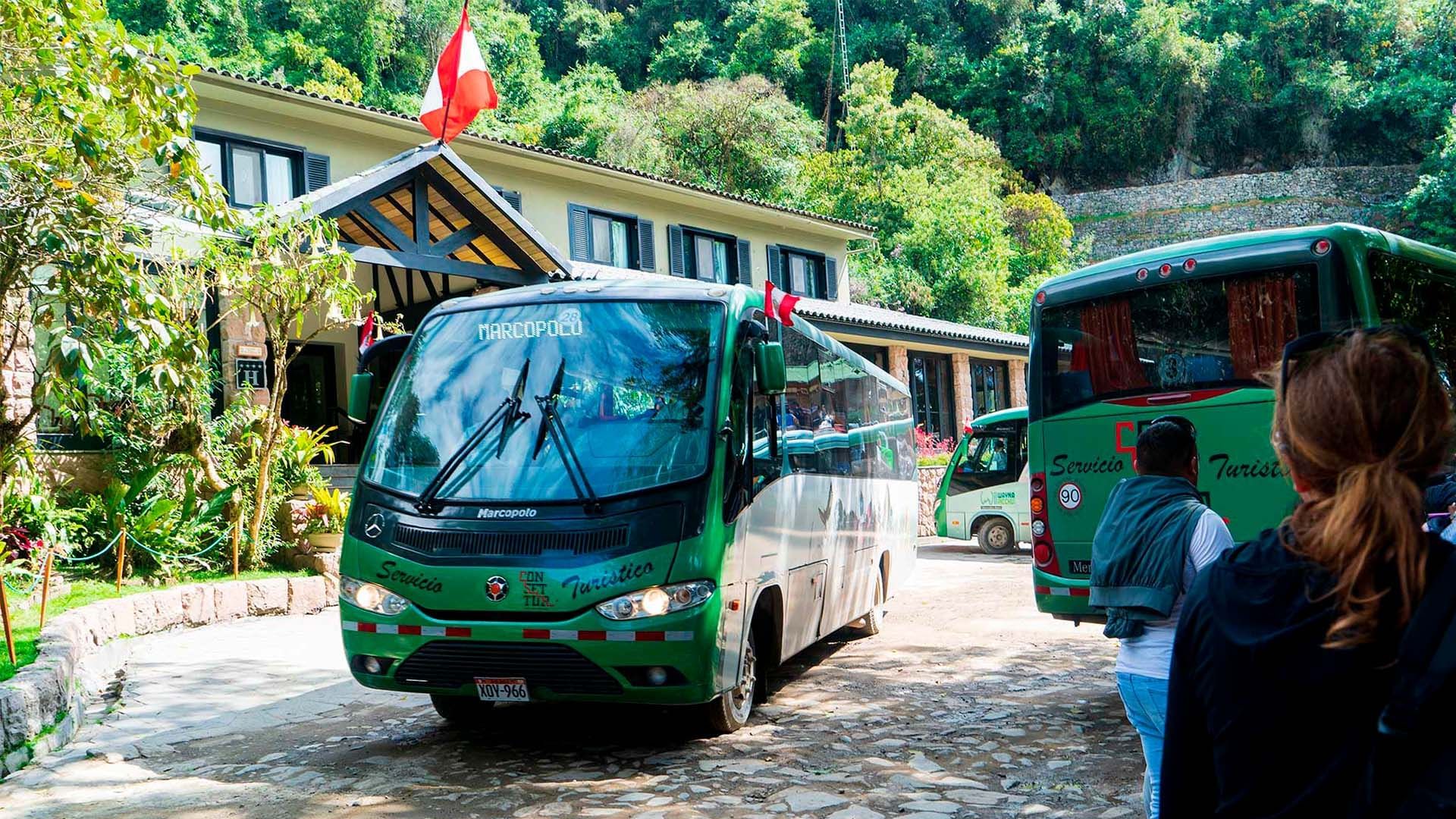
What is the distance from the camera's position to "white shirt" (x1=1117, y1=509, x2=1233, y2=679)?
3703 mm

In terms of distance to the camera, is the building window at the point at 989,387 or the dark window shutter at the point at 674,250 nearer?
the dark window shutter at the point at 674,250

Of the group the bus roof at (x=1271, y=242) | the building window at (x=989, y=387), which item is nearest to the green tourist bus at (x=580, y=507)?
the bus roof at (x=1271, y=242)

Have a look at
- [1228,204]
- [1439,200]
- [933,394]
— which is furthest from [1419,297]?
[1228,204]

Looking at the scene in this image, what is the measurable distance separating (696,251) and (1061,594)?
19.2 metres

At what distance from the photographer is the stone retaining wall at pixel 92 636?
249 inches

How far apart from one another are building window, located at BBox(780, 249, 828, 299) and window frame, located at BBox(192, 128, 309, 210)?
40.8 ft

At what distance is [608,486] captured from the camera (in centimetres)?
624

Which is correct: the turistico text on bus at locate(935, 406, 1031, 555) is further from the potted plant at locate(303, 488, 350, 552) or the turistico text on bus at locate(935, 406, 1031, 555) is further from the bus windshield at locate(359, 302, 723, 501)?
the bus windshield at locate(359, 302, 723, 501)

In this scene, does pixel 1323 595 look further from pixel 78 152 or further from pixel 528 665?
pixel 78 152

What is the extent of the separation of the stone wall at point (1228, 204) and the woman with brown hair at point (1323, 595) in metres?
56.3

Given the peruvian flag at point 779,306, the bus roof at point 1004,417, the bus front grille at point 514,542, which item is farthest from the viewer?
the bus roof at point 1004,417

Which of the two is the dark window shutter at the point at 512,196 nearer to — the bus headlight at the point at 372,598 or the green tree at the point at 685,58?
the bus headlight at the point at 372,598

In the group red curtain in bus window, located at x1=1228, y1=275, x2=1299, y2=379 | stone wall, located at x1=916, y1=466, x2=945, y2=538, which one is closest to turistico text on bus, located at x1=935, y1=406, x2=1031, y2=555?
stone wall, located at x1=916, y1=466, x2=945, y2=538

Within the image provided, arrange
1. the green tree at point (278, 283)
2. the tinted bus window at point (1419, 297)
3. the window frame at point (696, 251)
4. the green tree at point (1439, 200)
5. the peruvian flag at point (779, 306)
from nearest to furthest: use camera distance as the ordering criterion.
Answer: the tinted bus window at point (1419, 297)
the peruvian flag at point (779, 306)
the green tree at point (278, 283)
the window frame at point (696, 251)
the green tree at point (1439, 200)
